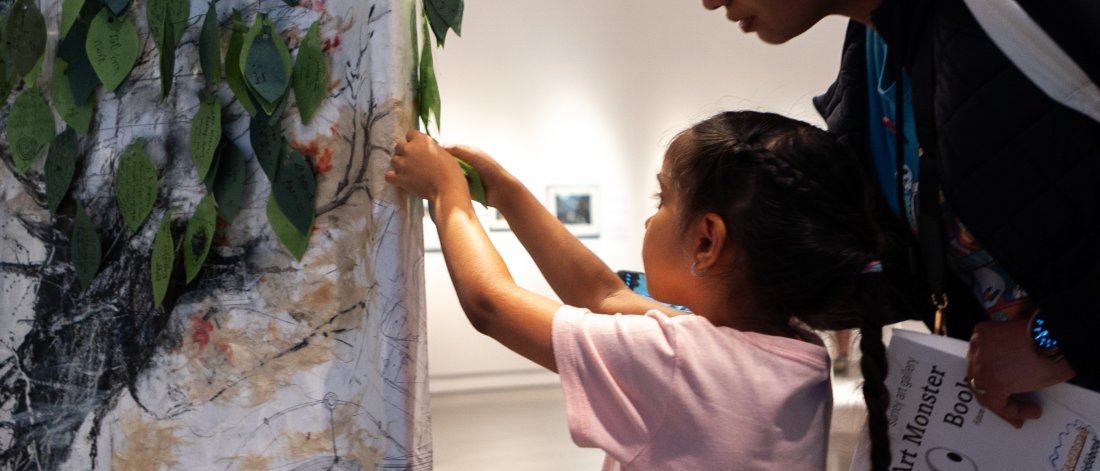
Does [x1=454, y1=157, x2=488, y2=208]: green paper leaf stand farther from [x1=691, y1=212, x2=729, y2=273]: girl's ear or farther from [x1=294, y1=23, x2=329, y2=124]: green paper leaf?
[x1=691, y1=212, x2=729, y2=273]: girl's ear

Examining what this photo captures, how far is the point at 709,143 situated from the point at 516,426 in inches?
96.0

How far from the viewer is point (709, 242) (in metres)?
0.99

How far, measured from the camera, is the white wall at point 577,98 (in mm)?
3320

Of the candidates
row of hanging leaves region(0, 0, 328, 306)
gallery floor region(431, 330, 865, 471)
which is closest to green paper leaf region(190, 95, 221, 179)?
row of hanging leaves region(0, 0, 328, 306)

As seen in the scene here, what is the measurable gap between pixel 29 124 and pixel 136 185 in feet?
0.51

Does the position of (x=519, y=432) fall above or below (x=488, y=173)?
below

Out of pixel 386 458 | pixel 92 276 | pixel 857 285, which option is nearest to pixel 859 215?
pixel 857 285

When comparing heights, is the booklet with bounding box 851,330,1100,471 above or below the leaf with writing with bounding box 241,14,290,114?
below

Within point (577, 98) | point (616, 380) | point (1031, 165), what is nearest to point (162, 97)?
point (616, 380)

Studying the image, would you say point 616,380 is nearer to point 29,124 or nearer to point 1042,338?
point 1042,338

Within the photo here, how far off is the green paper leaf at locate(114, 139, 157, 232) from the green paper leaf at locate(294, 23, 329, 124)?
0.21 meters

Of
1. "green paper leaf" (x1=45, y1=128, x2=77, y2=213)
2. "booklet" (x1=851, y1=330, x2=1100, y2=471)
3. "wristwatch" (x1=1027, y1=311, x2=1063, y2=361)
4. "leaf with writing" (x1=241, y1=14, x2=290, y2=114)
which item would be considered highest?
A: "leaf with writing" (x1=241, y1=14, x2=290, y2=114)

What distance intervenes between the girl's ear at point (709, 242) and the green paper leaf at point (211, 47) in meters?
0.63

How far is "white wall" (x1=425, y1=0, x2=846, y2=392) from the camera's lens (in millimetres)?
3320
